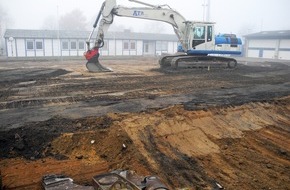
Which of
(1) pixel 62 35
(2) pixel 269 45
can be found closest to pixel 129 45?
(1) pixel 62 35

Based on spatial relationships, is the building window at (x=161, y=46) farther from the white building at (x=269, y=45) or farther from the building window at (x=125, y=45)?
the white building at (x=269, y=45)

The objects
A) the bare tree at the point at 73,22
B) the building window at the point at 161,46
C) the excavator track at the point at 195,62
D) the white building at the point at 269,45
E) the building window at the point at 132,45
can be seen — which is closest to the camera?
the excavator track at the point at 195,62

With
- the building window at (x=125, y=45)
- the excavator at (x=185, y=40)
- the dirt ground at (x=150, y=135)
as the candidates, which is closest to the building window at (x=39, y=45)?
the building window at (x=125, y=45)

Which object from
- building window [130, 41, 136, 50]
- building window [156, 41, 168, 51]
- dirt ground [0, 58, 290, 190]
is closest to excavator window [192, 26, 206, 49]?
dirt ground [0, 58, 290, 190]

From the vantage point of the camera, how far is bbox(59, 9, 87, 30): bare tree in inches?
3458

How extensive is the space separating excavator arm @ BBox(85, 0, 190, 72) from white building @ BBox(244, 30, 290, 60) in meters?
29.2

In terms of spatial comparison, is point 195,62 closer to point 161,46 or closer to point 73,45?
point 73,45

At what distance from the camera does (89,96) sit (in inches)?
430

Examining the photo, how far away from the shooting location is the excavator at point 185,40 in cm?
1780

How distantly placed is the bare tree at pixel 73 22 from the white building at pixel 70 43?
4705 centimetres

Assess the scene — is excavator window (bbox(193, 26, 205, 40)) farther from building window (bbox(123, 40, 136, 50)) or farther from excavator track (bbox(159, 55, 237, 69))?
building window (bbox(123, 40, 136, 50))

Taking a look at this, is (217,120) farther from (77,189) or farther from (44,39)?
(44,39)

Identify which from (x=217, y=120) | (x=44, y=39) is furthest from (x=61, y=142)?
(x=44, y=39)

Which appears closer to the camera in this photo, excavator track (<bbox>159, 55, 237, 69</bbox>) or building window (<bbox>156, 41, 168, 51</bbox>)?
excavator track (<bbox>159, 55, 237, 69</bbox>)
